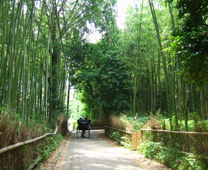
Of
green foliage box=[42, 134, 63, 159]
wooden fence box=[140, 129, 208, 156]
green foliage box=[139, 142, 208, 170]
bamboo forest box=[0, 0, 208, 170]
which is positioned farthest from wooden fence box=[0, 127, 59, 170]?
wooden fence box=[140, 129, 208, 156]

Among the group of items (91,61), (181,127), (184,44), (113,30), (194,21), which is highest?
(113,30)

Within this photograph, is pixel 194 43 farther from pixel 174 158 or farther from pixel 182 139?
pixel 174 158

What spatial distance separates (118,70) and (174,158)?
809cm

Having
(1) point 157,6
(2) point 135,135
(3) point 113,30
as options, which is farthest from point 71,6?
(2) point 135,135

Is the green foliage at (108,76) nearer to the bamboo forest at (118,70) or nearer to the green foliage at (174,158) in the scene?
the bamboo forest at (118,70)

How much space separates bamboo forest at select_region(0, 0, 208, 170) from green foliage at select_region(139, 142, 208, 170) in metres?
0.02

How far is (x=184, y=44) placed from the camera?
3.06 meters

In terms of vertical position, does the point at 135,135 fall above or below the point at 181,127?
below

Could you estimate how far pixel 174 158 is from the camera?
4.29 m

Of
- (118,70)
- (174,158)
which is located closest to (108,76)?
(118,70)

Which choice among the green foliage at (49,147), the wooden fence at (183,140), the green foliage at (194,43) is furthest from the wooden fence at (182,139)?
the green foliage at (49,147)

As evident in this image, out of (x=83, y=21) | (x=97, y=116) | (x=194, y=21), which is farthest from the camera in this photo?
(x=97, y=116)

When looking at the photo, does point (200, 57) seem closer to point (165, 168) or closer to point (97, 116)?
point (165, 168)

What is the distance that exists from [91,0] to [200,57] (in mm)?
8381
